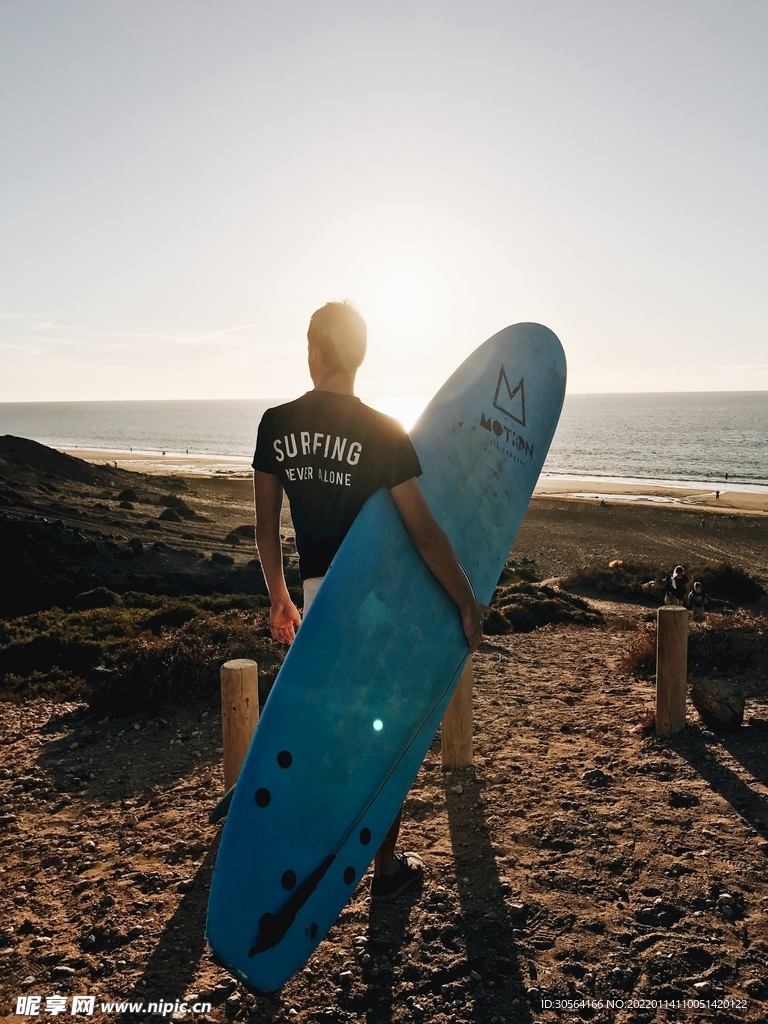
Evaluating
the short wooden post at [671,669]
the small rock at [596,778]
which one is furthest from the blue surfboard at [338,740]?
the short wooden post at [671,669]

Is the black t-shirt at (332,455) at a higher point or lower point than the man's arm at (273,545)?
higher

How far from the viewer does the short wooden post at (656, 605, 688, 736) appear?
17.3 feet

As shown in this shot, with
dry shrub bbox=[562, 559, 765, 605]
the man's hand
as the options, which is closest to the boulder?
the man's hand

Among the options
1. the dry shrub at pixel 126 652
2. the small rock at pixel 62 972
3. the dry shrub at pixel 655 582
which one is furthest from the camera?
the dry shrub at pixel 655 582

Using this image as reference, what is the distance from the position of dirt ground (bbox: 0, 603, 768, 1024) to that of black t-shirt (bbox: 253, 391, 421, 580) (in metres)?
1.96

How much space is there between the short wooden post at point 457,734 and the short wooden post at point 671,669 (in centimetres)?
155

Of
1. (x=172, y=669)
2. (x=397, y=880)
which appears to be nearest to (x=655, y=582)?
(x=172, y=669)

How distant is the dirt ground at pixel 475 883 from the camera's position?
291cm

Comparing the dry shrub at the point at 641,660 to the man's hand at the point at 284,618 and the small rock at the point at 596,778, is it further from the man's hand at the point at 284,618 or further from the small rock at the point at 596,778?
the man's hand at the point at 284,618

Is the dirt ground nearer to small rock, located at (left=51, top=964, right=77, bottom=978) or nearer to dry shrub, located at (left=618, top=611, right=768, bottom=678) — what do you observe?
small rock, located at (left=51, top=964, right=77, bottom=978)

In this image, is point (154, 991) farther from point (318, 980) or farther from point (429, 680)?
point (429, 680)

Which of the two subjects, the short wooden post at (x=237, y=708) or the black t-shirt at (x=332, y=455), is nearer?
the black t-shirt at (x=332, y=455)

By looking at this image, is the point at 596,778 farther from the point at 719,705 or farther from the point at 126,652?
the point at 126,652

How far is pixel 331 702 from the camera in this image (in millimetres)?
2895
